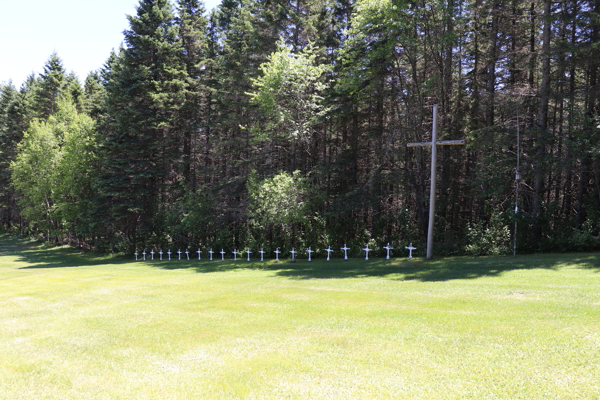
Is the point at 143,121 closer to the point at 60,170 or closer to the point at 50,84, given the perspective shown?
the point at 60,170

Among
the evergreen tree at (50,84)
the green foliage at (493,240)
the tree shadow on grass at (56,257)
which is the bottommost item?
the tree shadow on grass at (56,257)

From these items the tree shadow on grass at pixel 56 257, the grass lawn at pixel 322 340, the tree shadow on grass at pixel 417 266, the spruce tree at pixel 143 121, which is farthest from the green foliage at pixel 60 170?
the grass lawn at pixel 322 340

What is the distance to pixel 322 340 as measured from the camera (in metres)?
6.73

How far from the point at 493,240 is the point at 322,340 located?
43.6 ft

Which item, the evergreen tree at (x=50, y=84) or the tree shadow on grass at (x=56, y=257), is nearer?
the tree shadow on grass at (x=56, y=257)

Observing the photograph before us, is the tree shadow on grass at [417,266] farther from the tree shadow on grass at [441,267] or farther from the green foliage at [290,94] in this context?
the green foliage at [290,94]

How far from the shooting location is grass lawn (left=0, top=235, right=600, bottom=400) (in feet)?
16.3

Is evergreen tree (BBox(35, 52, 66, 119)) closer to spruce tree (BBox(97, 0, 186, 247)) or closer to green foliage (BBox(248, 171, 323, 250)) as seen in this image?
spruce tree (BBox(97, 0, 186, 247))

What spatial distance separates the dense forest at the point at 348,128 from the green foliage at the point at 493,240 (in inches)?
2.3

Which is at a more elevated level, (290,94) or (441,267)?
(290,94)

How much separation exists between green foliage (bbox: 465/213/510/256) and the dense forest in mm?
59

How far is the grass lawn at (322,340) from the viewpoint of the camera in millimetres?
4961

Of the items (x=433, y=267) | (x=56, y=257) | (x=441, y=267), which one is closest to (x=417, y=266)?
(x=433, y=267)

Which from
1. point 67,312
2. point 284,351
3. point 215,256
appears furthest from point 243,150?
point 284,351
